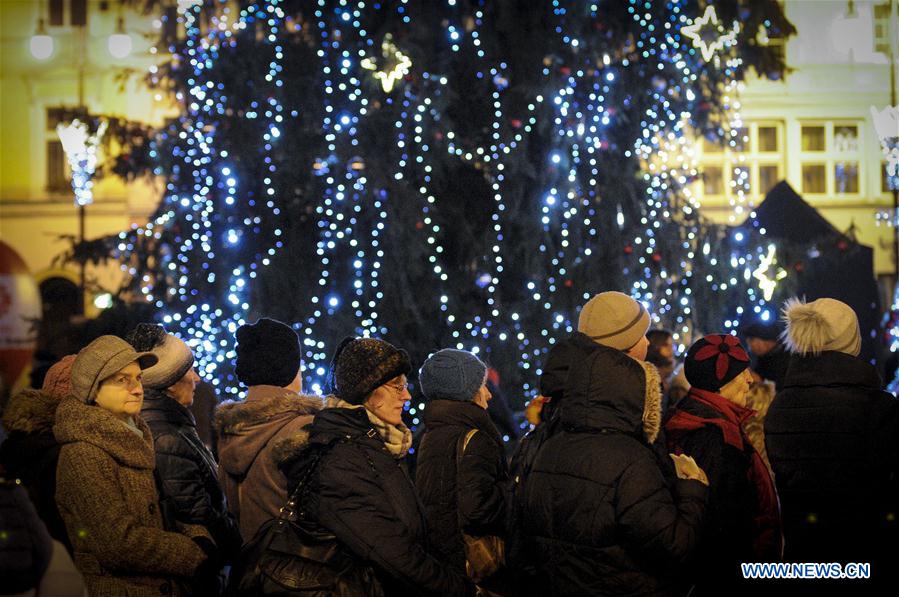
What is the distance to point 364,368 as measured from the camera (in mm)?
4375

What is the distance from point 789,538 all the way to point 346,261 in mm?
6390

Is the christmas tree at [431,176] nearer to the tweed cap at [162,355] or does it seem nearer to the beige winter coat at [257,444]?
the tweed cap at [162,355]

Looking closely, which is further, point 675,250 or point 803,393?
point 675,250

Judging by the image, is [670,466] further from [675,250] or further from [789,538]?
[675,250]

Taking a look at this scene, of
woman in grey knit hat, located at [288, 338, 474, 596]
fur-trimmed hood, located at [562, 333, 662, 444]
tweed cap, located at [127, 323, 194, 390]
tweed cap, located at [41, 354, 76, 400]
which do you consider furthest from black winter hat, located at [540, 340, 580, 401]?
tweed cap, located at [41, 354, 76, 400]

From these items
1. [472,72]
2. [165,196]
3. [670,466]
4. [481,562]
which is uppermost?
[472,72]

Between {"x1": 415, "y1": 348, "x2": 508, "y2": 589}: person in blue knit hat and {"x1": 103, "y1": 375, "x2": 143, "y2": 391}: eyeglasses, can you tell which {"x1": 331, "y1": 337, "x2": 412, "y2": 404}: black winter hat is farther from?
{"x1": 415, "y1": 348, "x2": 508, "y2": 589}: person in blue knit hat

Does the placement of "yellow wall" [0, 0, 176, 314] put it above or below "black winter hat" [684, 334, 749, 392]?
above

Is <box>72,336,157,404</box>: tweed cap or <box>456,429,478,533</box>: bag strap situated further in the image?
<box>456,429,478,533</box>: bag strap

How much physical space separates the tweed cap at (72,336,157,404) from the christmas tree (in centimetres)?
599

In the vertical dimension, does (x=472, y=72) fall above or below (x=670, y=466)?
above

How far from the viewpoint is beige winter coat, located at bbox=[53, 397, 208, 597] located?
437 cm

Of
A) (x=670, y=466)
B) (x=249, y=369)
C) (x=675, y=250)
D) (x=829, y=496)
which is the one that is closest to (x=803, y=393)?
(x=829, y=496)

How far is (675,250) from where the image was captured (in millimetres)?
11344
